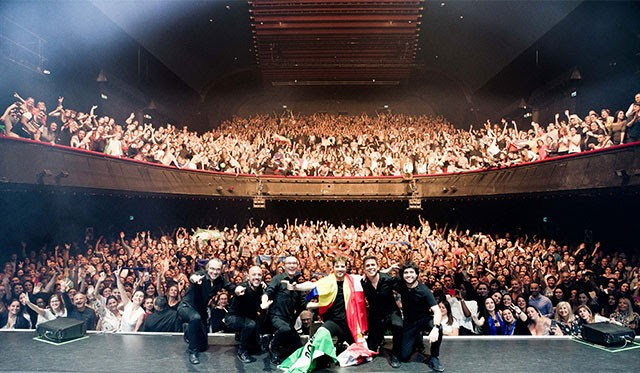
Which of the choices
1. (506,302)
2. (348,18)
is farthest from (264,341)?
(348,18)

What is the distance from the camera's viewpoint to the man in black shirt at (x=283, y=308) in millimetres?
3303

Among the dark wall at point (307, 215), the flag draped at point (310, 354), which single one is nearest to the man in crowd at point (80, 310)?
the dark wall at point (307, 215)

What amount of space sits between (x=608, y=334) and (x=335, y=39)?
17.0 ft

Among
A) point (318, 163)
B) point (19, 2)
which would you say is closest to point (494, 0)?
point (318, 163)

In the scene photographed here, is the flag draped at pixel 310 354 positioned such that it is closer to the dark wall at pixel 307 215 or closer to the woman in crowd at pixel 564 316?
the woman in crowd at pixel 564 316

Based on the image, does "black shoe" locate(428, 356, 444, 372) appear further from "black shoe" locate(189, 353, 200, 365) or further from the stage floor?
"black shoe" locate(189, 353, 200, 365)

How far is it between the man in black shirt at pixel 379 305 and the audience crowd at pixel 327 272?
968 millimetres

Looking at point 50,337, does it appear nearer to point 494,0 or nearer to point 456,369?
point 456,369

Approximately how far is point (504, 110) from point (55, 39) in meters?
8.06

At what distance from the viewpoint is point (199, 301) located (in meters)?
3.52

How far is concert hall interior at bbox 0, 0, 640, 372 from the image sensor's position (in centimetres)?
351

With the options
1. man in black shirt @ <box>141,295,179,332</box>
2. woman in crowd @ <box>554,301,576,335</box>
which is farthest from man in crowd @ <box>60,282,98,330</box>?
woman in crowd @ <box>554,301,576,335</box>

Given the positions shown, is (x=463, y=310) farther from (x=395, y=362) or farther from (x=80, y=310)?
(x=80, y=310)

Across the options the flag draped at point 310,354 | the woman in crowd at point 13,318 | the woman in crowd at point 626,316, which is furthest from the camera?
the woman in crowd at point 626,316
